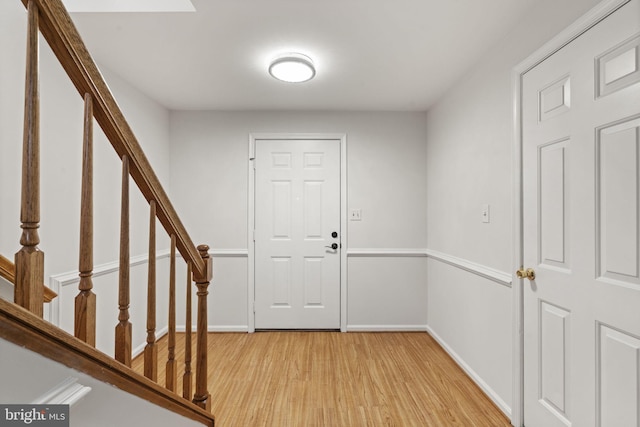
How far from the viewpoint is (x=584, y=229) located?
1.48 meters

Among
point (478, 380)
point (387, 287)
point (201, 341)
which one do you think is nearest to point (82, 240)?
point (201, 341)

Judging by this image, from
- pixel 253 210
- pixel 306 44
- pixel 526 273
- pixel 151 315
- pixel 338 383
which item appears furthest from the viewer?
pixel 253 210

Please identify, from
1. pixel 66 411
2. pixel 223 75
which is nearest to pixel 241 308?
pixel 223 75

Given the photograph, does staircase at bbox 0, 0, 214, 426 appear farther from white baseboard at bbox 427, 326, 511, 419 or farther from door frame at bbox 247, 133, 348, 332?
door frame at bbox 247, 133, 348, 332

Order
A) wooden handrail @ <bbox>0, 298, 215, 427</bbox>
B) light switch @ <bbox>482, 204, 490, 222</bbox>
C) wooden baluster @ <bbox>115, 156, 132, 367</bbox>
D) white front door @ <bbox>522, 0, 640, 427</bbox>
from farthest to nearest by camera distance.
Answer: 1. light switch @ <bbox>482, 204, 490, 222</bbox>
2. white front door @ <bbox>522, 0, 640, 427</bbox>
3. wooden baluster @ <bbox>115, 156, 132, 367</bbox>
4. wooden handrail @ <bbox>0, 298, 215, 427</bbox>

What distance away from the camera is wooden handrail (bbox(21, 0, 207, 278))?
0.77 metres

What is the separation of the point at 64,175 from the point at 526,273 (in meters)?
2.77

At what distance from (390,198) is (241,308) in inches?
77.1

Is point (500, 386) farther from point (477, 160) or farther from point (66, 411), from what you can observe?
point (66, 411)

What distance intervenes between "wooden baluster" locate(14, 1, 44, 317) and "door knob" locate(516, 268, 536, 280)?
2051 mm

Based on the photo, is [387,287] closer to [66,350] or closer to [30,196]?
[66,350]

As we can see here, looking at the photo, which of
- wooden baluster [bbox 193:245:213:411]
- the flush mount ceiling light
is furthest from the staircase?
the flush mount ceiling light

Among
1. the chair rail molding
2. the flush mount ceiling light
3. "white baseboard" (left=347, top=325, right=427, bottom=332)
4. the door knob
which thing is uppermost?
the flush mount ceiling light

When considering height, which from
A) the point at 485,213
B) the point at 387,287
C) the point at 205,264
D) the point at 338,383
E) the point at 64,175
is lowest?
the point at 338,383
